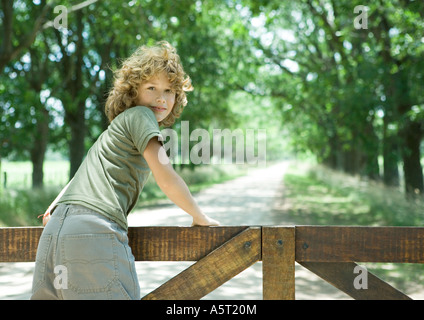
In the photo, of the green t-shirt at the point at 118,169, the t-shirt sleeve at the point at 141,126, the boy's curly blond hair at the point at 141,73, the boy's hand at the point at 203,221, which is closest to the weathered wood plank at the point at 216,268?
the boy's hand at the point at 203,221

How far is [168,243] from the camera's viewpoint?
7.33 feet

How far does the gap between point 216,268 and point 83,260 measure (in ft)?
2.00

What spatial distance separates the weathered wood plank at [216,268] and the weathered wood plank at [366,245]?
23 cm

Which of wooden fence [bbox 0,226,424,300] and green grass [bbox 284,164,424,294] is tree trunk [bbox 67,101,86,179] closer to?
green grass [bbox 284,164,424,294]

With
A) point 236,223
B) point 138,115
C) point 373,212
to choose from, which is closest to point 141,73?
point 138,115

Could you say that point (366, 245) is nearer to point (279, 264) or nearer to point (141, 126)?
point (279, 264)

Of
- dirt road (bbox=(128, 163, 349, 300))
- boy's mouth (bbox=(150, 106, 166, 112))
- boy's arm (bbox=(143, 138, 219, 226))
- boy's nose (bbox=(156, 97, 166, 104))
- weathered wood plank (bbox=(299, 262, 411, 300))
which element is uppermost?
boy's nose (bbox=(156, 97, 166, 104))

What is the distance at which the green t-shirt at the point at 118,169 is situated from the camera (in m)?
2.04

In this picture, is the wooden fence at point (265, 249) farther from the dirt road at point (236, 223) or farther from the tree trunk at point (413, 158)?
the tree trunk at point (413, 158)

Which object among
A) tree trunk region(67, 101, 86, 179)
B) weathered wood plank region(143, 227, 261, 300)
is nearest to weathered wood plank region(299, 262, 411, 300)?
weathered wood plank region(143, 227, 261, 300)

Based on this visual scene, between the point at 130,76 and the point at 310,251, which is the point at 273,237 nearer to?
the point at 310,251

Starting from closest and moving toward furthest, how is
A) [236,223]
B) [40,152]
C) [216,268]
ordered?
[216,268] < [236,223] < [40,152]

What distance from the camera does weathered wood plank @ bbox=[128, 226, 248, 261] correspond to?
A: 2232 millimetres

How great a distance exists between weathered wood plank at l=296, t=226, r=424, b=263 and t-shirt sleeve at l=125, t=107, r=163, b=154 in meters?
0.78
